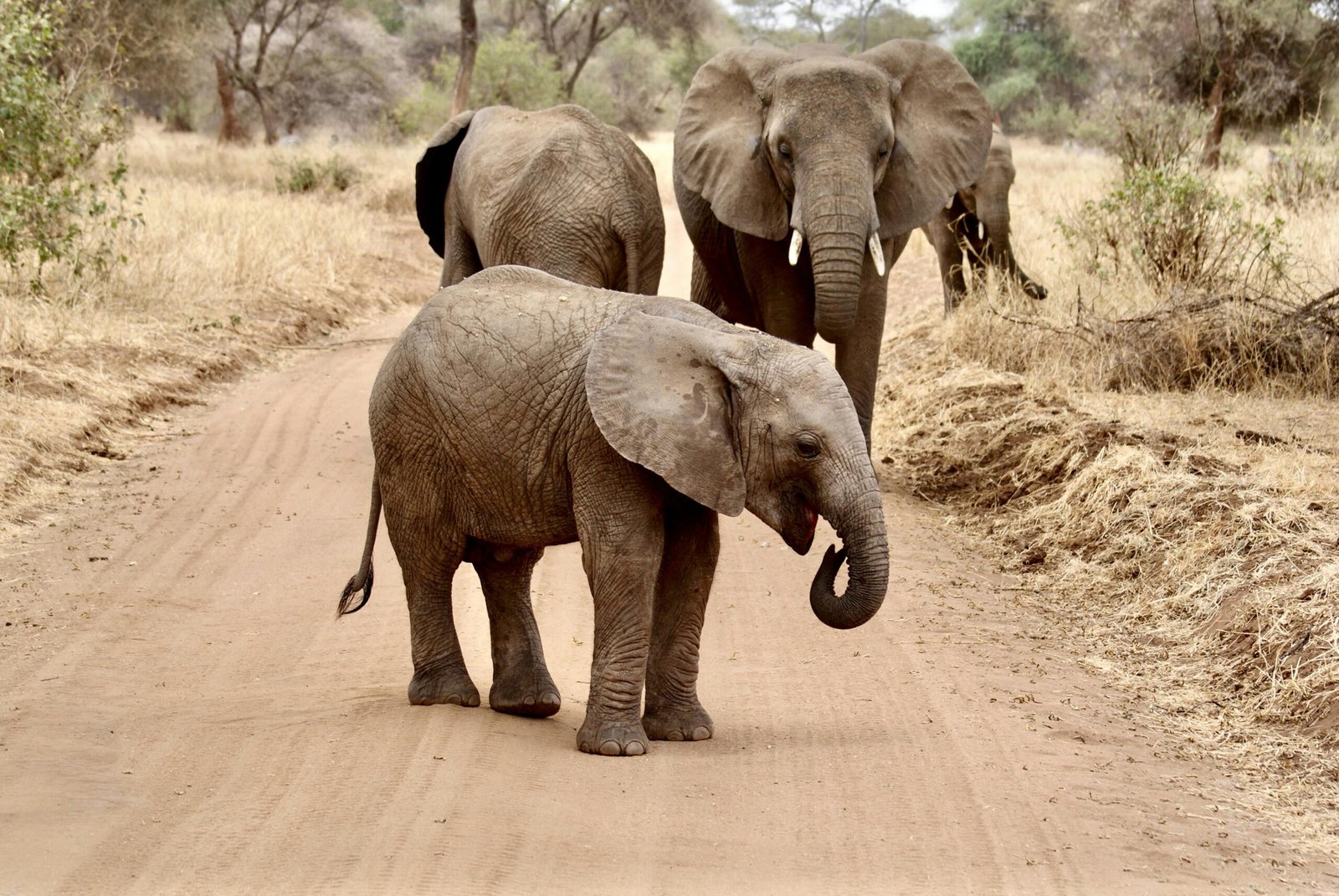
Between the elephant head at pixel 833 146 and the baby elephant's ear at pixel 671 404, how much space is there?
8.44ft

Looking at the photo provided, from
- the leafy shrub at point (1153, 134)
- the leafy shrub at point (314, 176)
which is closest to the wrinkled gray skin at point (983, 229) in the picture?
the leafy shrub at point (1153, 134)

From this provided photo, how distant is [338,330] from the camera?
15.1 metres

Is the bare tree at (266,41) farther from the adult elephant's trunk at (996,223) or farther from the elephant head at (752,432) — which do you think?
the elephant head at (752,432)

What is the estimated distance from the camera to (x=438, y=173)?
32.2ft

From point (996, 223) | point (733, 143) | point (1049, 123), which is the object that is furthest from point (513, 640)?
point (1049, 123)

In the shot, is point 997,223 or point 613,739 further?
point 997,223

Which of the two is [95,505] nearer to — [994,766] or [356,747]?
[356,747]

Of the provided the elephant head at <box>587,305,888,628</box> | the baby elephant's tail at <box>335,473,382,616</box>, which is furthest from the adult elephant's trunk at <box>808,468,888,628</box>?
the baby elephant's tail at <box>335,473,382,616</box>

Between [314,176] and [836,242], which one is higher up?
[836,242]

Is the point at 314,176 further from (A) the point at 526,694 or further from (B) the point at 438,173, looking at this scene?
(A) the point at 526,694

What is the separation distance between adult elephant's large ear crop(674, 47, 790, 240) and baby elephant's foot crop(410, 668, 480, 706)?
3.13m

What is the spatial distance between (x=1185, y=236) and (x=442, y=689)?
765 centimetres

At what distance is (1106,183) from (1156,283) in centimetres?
382

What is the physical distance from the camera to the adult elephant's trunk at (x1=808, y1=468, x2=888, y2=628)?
4.66m
